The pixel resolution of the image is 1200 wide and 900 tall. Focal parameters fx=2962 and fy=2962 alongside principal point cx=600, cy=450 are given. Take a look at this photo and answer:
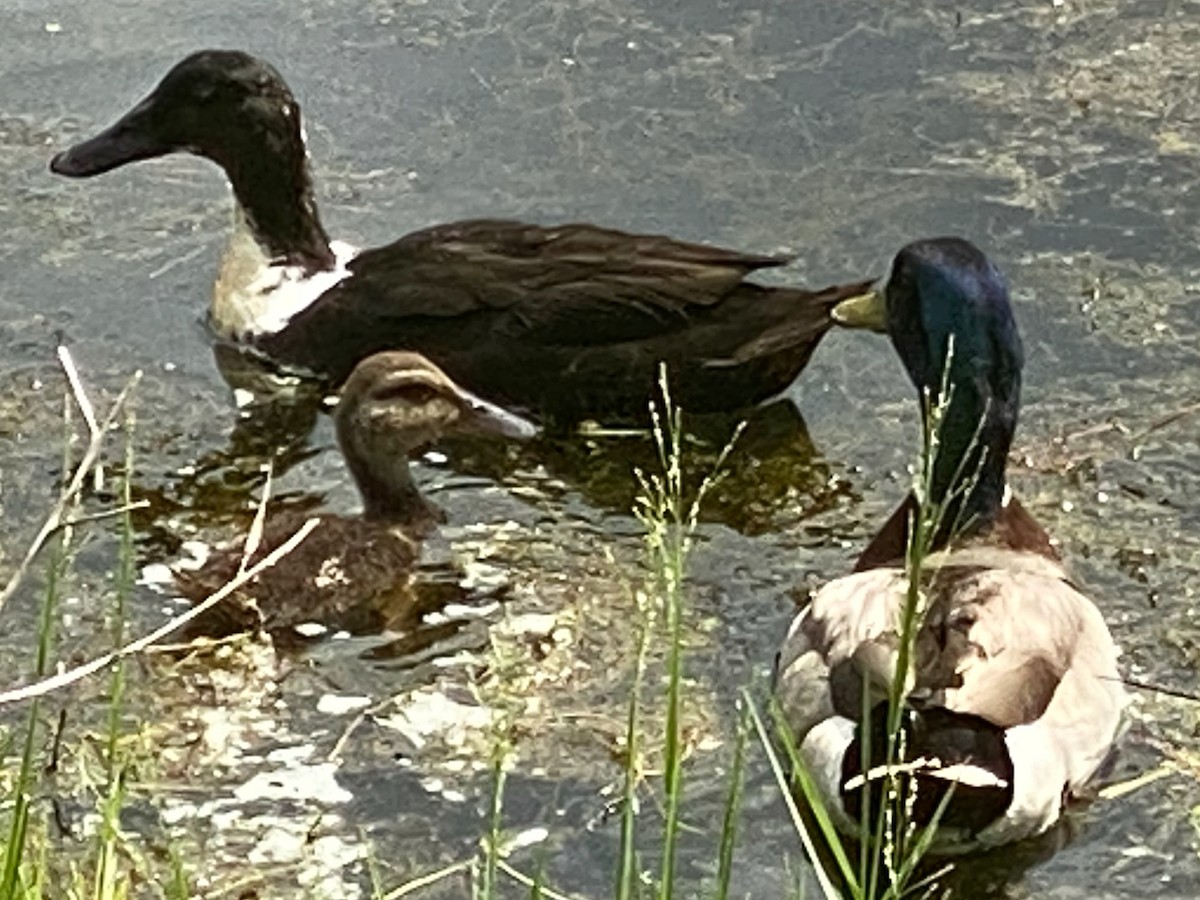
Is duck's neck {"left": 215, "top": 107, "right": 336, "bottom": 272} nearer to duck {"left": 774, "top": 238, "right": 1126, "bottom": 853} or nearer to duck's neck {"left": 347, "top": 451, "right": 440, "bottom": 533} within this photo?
duck's neck {"left": 347, "top": 451, "right": 440, "bottom": 533}

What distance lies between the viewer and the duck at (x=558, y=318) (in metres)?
6.41

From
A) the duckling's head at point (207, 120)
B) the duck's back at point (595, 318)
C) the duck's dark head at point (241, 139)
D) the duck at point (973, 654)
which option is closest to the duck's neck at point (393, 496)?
the duck's back at point (595, 318)

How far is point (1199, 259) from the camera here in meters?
6.79

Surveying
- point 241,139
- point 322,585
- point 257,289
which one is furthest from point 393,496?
point 241,139

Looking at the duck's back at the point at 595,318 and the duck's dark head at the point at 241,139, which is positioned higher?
the duck's dark head at the point at 241,139

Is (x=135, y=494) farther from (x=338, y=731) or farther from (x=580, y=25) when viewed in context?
(x=580, y=25)

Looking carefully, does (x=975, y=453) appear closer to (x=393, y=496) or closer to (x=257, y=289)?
(x=393, y=496)

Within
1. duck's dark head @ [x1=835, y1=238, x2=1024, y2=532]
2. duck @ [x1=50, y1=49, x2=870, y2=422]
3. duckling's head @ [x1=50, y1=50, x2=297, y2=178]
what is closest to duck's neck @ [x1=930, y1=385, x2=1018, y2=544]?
duck's dark head @ [x1=835, y1=238, x2=1024, y2=532]

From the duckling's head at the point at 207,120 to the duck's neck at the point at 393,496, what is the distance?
1306 mm

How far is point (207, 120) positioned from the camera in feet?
23.2

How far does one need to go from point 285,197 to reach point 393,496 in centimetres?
133

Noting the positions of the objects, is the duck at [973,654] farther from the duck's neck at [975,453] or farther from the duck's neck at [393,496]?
the duck's neck at [393,496]

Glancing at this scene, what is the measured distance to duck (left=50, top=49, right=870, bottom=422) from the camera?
252 inches

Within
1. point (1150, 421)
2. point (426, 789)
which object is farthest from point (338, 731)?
point (1150, 421)
